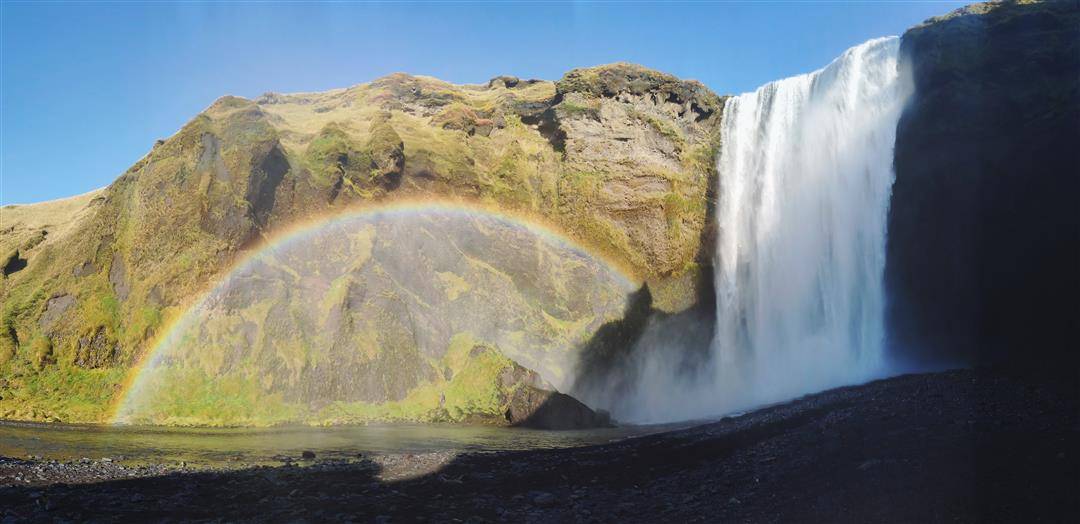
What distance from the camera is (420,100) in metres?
62.6

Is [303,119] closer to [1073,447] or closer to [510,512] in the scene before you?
[510,512]

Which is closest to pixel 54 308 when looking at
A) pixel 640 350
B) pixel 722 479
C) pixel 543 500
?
pixel 640 350

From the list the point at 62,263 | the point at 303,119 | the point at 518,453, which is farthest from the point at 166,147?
the point at 518,453

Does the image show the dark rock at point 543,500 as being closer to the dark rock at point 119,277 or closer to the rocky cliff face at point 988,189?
the rocky cliff face at point 988,189

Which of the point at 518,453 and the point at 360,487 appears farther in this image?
the point at 518,453

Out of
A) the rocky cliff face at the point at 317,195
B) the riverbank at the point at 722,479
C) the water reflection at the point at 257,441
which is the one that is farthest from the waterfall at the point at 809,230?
the riverbank at the point at 722,479

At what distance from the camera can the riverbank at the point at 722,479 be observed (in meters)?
10.5

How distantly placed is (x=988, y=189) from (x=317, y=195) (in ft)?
133

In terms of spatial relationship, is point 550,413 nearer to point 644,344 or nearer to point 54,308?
point 644,344

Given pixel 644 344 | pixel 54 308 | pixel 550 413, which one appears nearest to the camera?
pixel 550 413

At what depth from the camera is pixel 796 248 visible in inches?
1601

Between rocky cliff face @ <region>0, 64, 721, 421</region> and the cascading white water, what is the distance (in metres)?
3.86

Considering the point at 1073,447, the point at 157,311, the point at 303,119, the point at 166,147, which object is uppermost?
the point at 303,119

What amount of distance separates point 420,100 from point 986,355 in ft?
162
